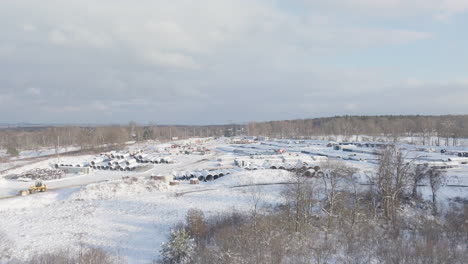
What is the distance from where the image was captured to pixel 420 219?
2209cm

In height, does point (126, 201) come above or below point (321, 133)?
below

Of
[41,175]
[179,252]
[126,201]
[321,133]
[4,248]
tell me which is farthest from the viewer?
[321,133]

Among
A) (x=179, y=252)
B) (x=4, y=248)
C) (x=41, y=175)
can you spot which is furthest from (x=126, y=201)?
(x=41, y=175)

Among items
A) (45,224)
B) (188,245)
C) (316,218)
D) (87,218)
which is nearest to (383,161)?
(316,218)

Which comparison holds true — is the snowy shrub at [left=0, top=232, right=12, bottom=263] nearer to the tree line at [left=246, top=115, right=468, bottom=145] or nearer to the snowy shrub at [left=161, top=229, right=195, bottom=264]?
the snowy shrub at [left=161, top=229, right=195, bottom=264]

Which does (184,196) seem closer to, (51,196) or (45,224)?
(45,224)

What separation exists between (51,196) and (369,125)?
94.6m

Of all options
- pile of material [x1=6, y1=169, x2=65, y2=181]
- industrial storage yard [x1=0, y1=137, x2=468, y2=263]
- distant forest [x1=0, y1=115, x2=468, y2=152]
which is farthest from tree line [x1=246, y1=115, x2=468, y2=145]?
pile of material [x1=6, y1=169, x2=65, y2=181]

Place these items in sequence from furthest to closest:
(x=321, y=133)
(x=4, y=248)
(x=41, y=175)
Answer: (x=321, y=133)
(x=41, y=175)
(x=4, y=248)

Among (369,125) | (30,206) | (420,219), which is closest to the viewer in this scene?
(420,219)

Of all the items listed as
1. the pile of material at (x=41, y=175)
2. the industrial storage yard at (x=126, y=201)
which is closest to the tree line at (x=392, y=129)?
the industrial storage yard at (x=126, y=201)

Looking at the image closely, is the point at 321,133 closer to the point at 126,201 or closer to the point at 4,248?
the point at 126,201

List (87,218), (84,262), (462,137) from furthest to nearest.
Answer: (462,137) < (87,218) < (84,262)

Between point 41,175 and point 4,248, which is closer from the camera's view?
point 4,248
